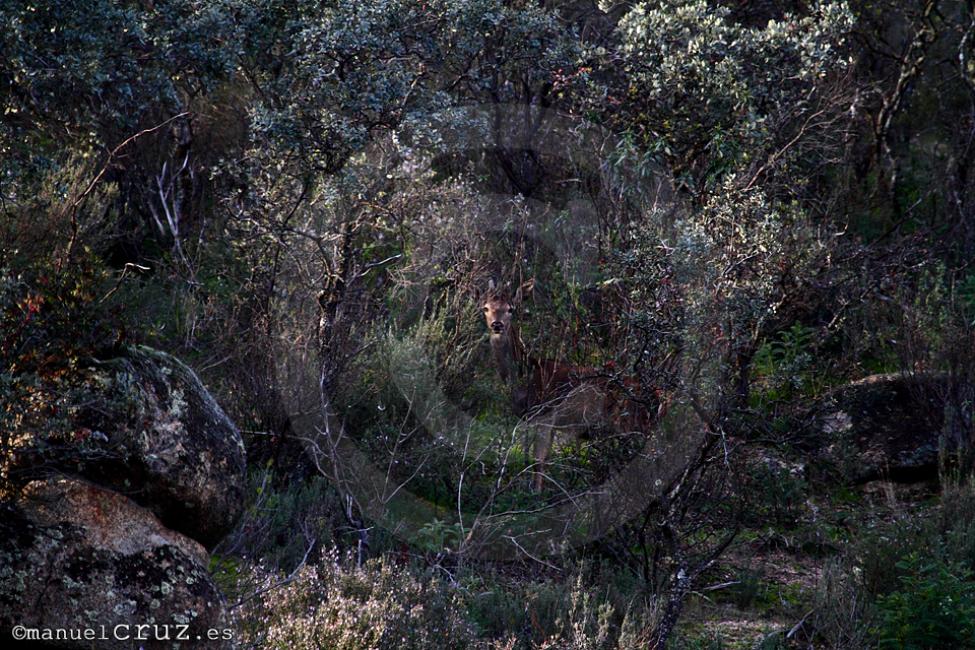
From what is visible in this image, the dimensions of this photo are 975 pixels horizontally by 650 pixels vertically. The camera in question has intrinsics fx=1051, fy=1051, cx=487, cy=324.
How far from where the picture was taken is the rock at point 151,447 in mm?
4109

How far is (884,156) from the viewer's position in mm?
12586

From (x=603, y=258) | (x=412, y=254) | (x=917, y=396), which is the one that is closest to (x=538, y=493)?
(x=603, y=258)

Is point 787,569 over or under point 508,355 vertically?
under

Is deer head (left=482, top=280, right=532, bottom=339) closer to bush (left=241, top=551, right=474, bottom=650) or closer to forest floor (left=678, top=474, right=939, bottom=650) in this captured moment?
forest floor (left=678, top=474, right=939, bottom=650)

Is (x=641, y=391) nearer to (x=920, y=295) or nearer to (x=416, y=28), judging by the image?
(x=416, y=28)

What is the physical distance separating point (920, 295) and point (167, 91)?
630 centimetres

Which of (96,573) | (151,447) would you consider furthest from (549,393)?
(96,573)

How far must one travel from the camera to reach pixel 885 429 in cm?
868

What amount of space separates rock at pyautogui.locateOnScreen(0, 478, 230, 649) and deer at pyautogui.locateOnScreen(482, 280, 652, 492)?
2.68 meters

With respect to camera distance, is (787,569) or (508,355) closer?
(787,569)

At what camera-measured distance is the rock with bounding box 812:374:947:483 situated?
841 cm

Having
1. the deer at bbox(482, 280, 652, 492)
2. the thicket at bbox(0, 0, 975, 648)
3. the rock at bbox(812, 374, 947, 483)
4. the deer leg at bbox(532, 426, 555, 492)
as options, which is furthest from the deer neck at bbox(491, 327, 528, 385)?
the rock at bbox(812, 374, 947, 483)

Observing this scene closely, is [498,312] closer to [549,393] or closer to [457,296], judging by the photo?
[457,296]

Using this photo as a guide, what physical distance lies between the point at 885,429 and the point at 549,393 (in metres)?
3.04
